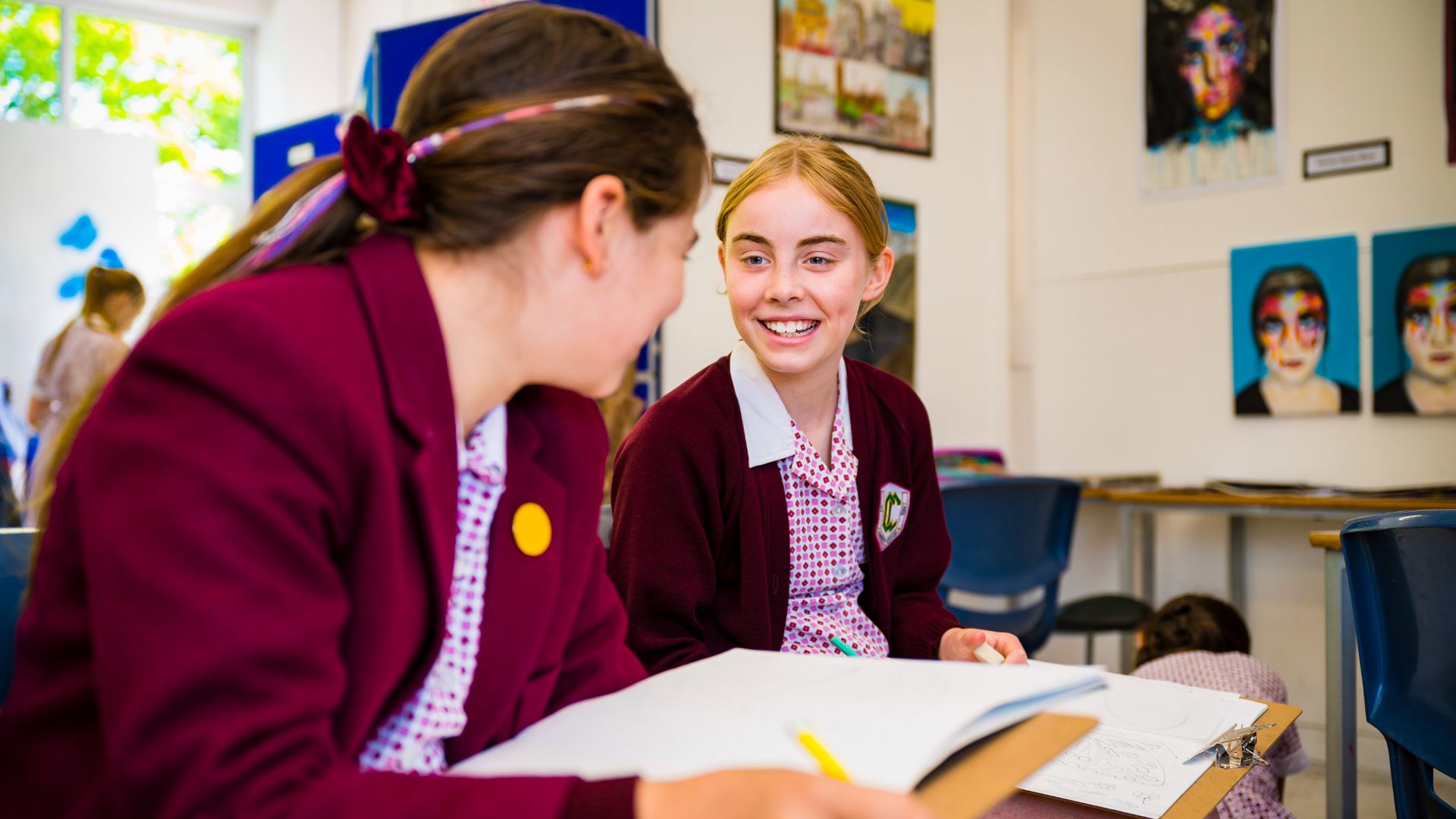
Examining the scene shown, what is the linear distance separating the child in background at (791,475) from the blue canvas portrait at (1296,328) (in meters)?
Answer: 2.51

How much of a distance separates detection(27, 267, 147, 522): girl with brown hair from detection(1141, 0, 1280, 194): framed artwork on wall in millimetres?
3944

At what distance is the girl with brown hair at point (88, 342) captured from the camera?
4199mm

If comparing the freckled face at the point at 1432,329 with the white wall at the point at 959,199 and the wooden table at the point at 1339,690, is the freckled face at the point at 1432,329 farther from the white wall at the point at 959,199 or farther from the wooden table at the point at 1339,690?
the wooden table at the point at 1339,690

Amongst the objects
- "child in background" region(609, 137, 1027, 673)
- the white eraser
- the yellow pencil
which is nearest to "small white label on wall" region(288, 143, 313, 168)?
"child in background" region(609, 137, 1027, 673)

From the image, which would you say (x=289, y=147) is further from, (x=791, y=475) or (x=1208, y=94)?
(x=791, y=475)

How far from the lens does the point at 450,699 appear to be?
2.43ft

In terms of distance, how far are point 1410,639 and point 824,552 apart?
708 millimetres

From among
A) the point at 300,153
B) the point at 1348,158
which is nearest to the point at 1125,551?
the point at 1348,158

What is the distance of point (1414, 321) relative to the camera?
3225mm

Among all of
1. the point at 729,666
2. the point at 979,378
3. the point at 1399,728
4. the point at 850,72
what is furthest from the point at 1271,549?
the point at 729,666

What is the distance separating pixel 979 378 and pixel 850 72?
1.23 m

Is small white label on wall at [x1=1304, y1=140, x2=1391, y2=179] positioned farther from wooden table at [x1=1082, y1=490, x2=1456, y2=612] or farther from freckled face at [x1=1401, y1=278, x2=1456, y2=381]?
wooden table at [x1=1082, y1=490, x2=1456, y2=612]

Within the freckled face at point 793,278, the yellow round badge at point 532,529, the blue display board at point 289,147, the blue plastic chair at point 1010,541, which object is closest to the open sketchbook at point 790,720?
the yellow round badge at point 532,529

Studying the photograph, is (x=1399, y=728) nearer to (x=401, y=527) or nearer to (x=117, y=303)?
(x=401, y=527)
